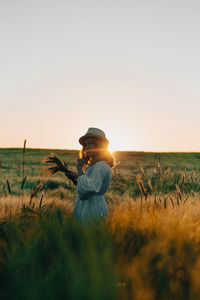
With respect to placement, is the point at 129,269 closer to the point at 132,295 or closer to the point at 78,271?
the point at 132,295

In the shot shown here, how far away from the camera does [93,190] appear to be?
285 cm

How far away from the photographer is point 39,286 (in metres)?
1.20

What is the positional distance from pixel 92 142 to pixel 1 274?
1.91 metres

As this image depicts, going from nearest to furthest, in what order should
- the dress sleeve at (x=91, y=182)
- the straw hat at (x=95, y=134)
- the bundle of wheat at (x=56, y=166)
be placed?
the dress sleeve at (x=91, y=182)
the straw hat at (x=95, y=134)
the bundle of wheat at (x=56, y=166)

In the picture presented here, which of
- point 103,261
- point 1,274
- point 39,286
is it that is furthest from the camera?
point 1,274

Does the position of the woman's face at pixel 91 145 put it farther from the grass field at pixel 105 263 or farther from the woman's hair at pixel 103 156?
the grass field at pixel 105 263

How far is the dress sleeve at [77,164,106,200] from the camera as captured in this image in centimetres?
286

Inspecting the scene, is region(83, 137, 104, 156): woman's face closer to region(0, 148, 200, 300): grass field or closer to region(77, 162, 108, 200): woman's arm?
region(77, 162, 108, 200): woman's arm

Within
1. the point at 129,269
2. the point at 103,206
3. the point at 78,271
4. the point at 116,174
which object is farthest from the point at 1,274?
the point at 116,174

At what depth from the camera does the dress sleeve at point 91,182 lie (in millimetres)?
2861

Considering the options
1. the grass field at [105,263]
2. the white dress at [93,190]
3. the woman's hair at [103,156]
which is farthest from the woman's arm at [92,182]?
the grass field at [105,263]

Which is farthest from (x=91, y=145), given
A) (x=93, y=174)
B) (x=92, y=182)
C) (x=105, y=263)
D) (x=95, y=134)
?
(x=105, y=263)

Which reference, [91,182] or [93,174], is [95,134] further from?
[91,182]

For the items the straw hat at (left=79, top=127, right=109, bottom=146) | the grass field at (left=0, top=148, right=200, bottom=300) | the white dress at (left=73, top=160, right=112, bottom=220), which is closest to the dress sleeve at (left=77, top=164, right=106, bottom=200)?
the white dress at (left=73, top=160, right=112, bottom=220)
